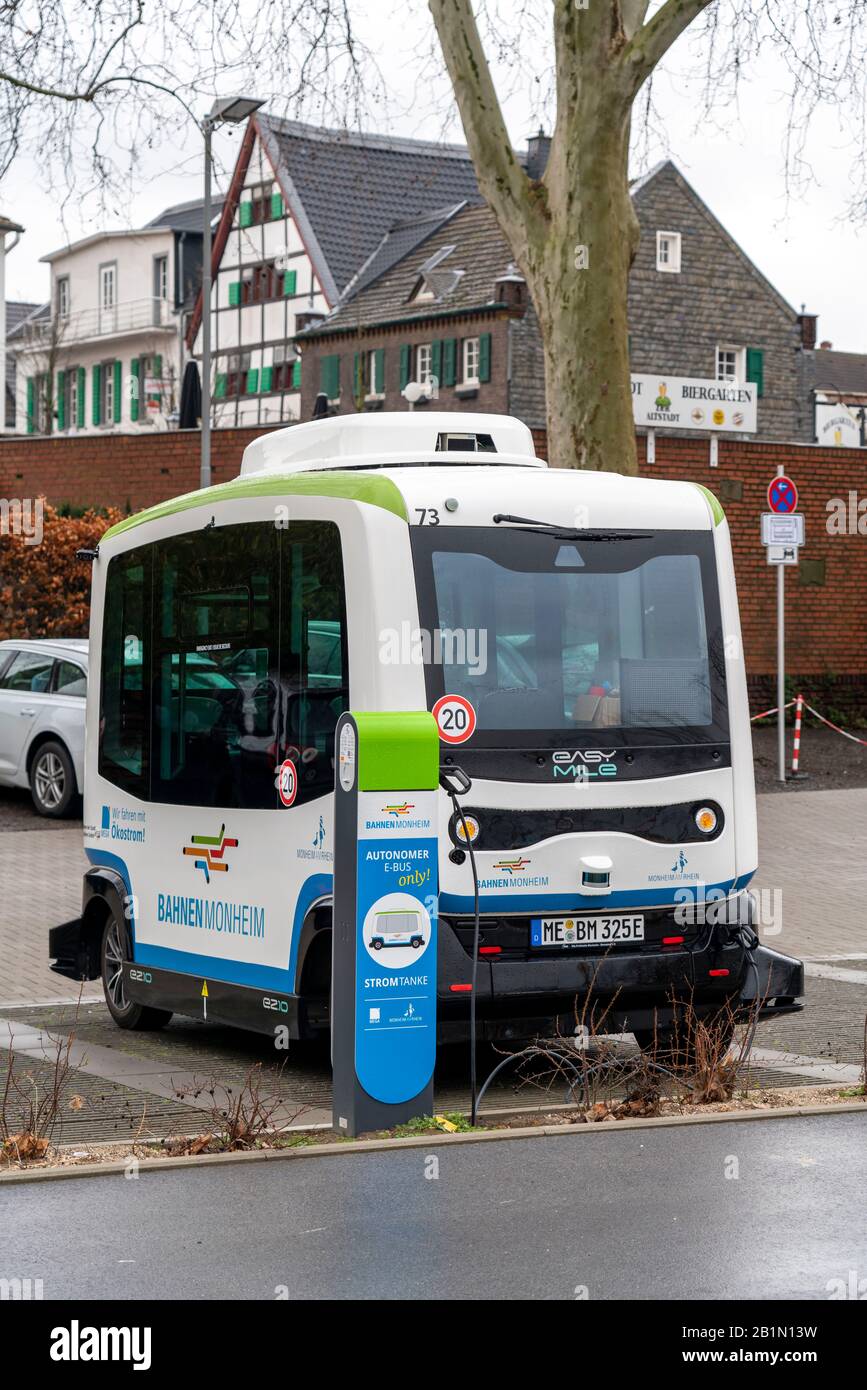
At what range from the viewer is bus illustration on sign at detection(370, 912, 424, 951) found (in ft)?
25.4

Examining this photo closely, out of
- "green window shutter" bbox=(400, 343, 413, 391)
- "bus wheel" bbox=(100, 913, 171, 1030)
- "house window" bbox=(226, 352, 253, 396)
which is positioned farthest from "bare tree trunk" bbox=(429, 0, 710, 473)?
"house window" bbox=(226, 352, 253, 396)

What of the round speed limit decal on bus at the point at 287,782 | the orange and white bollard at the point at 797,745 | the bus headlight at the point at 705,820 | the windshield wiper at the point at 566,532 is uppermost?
the windshield wiper at the point at 566,532

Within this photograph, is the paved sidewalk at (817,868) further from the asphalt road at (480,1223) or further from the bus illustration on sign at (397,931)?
the asphalt road at (480,1223)

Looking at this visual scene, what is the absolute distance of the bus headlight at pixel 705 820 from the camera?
914cm

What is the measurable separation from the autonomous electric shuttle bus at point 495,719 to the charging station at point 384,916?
2.27 feet

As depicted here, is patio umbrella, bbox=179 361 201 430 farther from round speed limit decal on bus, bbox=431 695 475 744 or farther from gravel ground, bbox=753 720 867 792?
round speed limit decal on bus, bbox=431 695 475 744

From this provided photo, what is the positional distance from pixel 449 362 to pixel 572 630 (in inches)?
1706

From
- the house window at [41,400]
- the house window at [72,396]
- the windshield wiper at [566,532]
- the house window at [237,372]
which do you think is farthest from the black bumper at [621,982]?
the house window at [72,396]

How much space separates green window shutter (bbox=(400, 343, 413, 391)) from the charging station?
46.8 meters

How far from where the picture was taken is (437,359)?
52.2 meters

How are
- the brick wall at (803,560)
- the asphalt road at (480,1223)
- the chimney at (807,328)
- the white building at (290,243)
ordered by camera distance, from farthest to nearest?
the white building at (290,243) < the chimney at (807,328) < the brick wall at (803,560) < the asphalt road at (480,1223)

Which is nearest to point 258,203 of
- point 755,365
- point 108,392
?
point 755,365

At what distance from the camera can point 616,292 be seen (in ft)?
52.5
